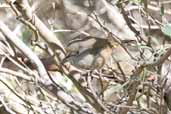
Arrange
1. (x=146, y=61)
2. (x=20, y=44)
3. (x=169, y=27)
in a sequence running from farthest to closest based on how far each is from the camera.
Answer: (x=20, y=44) < (x=146, y=61) < (x=169, y=27)

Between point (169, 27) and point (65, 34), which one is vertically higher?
point (65, 34)

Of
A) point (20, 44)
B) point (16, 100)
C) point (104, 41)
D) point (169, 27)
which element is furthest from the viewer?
point (104, 41)

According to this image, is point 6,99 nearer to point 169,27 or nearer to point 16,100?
point 16,100

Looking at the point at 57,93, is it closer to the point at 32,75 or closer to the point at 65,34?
the point at 32,75

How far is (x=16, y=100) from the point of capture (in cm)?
210

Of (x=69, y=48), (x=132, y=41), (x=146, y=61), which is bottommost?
(x=146, y=61)

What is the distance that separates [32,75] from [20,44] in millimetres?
168

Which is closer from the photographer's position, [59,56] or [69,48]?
[59,56]

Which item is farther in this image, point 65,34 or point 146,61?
point 65,34

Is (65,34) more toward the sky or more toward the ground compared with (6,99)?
more toward the sky

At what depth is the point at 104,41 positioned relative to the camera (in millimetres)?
2287

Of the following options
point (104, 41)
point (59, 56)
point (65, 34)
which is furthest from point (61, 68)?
point (65, 34)

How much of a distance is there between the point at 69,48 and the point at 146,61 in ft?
3.44

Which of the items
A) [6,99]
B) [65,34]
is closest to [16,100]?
[6,99]
